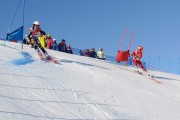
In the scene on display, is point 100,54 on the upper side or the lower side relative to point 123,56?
lower

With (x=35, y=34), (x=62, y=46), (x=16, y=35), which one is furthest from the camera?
(x=62, y=46)

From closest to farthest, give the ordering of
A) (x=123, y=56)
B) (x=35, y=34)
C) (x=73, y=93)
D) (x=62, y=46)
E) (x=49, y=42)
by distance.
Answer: (x=73, y=93), (x=35, y=34), (x=123, y=56), (x=49, y=42), (x=62, y=46)

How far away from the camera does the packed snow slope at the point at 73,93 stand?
1136 centimetres

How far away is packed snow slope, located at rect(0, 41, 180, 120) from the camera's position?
Result: 1136 centimetres

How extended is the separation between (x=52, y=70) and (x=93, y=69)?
2.48 metres

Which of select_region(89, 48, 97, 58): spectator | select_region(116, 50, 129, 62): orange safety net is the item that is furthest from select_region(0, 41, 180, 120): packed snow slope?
select_region(89, 48, 97, 58): spectator

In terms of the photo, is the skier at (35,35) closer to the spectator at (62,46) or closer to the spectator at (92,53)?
the spectator at (62,46)

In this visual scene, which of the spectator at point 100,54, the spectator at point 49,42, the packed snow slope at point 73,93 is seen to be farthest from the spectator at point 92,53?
the packed snow slope at point 73,93

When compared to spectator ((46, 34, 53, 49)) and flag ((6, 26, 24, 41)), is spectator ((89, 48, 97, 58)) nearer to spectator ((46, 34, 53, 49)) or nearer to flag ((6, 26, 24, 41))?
spectator ((46, 34, 53, 49))

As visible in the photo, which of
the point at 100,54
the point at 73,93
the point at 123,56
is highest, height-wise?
the point at 123,56

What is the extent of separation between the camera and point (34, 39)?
1891 centimetres

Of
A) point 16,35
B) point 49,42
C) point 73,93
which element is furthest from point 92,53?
point 73,93

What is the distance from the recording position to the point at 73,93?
1354 centimetres

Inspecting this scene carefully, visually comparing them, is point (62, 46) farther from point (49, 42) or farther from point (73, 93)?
point (73, 93)
